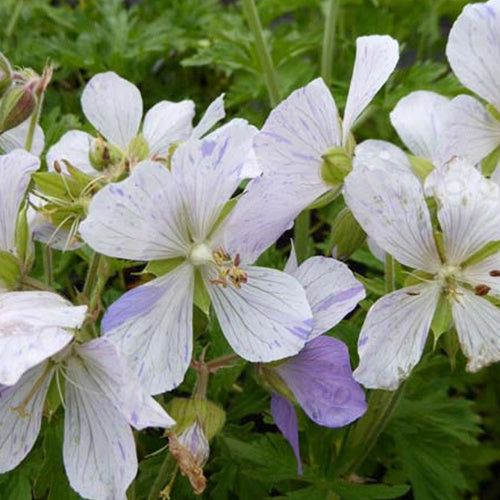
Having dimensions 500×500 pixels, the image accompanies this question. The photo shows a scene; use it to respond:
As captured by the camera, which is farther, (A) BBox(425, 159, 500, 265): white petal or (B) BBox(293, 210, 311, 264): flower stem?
(B) BBox(293, 210, 311, 264): flower stem

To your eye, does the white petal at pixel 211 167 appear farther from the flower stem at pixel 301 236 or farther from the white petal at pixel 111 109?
the flower stem at pixel 301 236

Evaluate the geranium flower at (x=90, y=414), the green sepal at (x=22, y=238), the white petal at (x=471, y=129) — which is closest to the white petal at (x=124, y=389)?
the geranium flower at (x=90, y=414)

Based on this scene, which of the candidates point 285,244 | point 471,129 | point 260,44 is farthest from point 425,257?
point 285,244

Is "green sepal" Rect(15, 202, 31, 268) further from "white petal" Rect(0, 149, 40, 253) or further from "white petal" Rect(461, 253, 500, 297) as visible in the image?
"white petal" Rect(461, 253, 500, 297)

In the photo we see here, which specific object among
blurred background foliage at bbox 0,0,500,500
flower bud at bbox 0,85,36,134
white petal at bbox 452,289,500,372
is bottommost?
blurred background foliage at bbox 0,0,500,500

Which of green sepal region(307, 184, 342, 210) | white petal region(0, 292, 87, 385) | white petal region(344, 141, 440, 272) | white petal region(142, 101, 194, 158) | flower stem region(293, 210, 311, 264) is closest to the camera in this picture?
white petal region(0, 292, 87, 385)

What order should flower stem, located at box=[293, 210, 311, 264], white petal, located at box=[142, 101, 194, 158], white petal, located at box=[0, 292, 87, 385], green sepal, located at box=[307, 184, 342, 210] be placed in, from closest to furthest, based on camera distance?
1. white petal, located at box=[0, 292, 87, 385]
2. green sepal, located at box=[307, 184, 342, 210]
3. white petal, located at box=[142, 101, 194, 158]
4. flower stem, located at box=[293, 210, 311, 264]

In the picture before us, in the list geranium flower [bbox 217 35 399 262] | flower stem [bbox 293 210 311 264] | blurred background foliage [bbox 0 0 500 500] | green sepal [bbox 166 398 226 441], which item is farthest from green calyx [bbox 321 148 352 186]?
flower stem [bbox 293 210 311 264]
